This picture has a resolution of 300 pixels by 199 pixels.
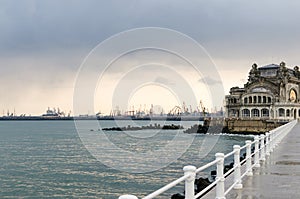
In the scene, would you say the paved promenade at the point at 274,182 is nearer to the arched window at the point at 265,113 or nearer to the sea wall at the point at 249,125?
the sea wall at the point at 249,125

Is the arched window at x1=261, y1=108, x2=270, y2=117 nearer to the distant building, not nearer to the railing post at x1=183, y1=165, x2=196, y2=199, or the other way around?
the distant building

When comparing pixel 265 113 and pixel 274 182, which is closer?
pixel 274 182

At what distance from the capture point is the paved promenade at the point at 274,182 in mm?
10930

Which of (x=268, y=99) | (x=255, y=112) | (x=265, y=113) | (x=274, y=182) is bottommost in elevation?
(x=274, y=182)

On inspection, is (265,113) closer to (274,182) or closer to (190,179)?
(274,182)

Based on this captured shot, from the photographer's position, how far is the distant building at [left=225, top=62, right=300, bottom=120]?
369 ft

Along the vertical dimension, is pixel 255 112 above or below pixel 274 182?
above

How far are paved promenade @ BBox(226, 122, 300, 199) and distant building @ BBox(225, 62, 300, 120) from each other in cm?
9590

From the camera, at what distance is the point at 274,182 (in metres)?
12.9

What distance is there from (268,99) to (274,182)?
4164 inches

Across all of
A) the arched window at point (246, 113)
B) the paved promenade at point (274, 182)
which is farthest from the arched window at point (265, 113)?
the paved promenade at point (274, 182)

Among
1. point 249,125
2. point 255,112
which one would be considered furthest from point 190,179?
point 255,112

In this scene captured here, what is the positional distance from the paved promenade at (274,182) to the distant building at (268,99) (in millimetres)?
95896

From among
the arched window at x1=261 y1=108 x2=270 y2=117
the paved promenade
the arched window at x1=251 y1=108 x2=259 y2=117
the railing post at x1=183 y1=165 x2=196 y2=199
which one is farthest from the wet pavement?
the arched window at x1=251 y1=108 x2=259 y2=117
